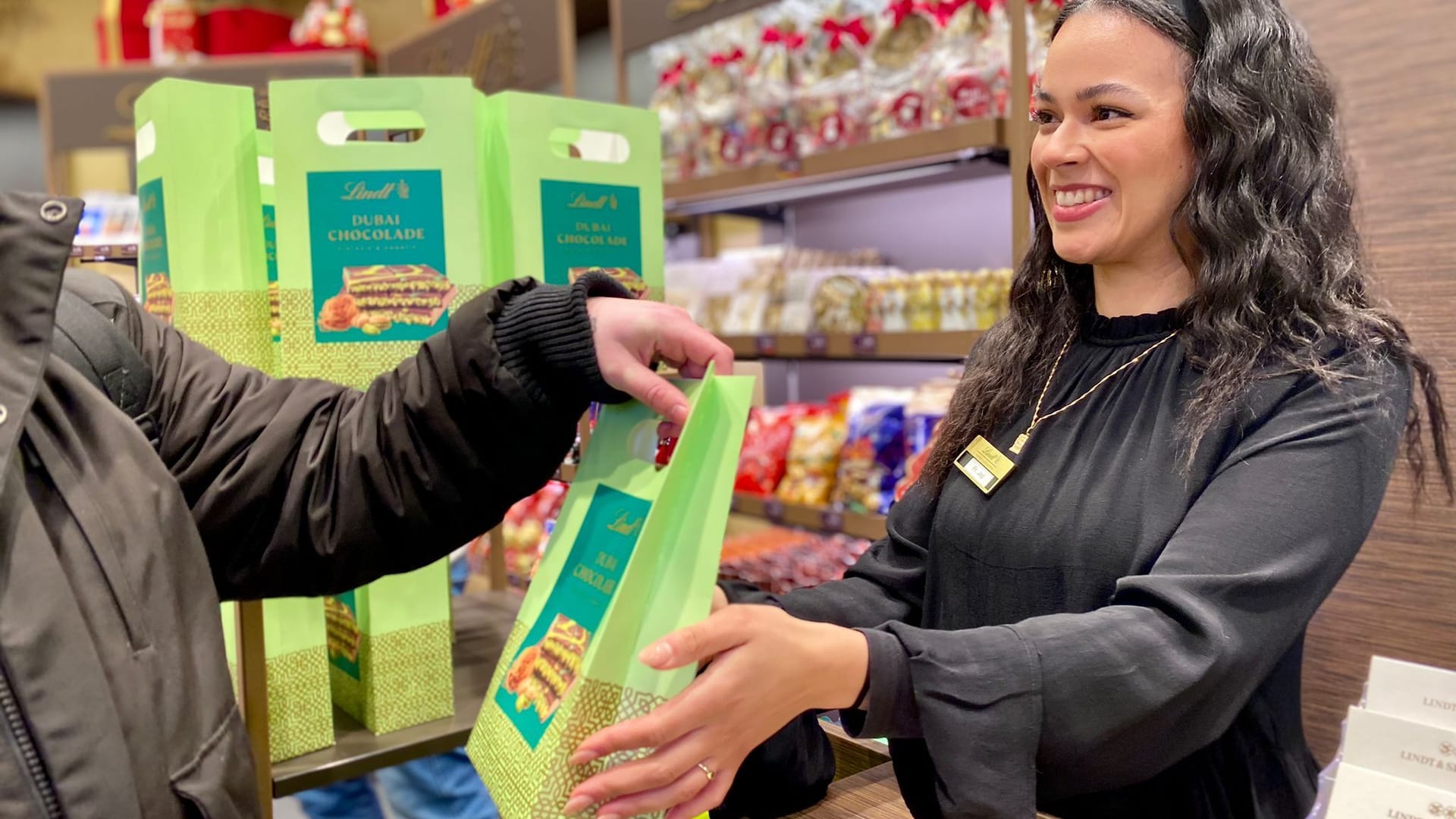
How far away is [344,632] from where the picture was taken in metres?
1.73

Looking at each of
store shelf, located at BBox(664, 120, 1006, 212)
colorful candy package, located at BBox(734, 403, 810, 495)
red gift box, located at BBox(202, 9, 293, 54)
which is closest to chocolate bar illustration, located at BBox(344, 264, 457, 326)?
store shelf, located at BBox(664, 120, 1006, 212)

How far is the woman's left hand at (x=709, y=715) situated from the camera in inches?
28.6

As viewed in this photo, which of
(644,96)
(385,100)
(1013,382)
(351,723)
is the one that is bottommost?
(351,723)

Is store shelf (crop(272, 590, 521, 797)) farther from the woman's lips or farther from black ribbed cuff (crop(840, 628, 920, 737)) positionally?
the woman's lips

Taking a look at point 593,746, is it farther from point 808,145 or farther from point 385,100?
point 808,145

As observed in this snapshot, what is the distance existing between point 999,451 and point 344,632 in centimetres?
109

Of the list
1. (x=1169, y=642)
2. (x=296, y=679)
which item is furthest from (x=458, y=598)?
(x=1169, y=642)

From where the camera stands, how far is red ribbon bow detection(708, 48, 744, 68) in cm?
299

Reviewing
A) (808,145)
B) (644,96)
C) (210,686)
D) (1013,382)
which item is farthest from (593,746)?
(644,96)

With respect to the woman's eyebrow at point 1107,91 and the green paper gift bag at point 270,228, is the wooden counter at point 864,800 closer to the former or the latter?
the woman's eyebrow at point 1107,91

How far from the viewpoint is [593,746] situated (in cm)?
73

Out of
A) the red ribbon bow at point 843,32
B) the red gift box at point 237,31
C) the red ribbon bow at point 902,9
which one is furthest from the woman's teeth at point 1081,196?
the red gift box at point 237,31

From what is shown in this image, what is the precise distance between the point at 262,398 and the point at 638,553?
25.0 inches

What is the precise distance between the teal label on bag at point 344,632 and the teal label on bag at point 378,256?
440 mm
